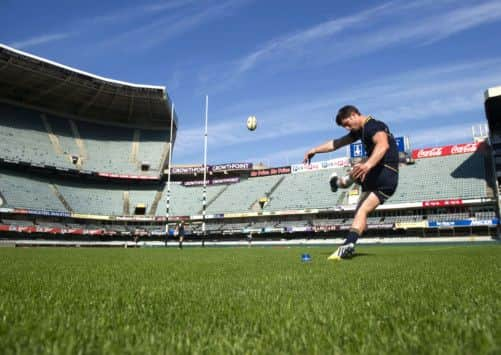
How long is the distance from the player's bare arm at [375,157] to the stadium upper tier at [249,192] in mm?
36168

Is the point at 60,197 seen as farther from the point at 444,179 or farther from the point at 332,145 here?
the point at 332,145

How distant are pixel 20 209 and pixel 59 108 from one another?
20601mm

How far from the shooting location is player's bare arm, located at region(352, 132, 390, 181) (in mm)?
5351

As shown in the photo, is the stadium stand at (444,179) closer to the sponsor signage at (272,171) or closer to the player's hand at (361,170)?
the sponsor signage at (272,171)

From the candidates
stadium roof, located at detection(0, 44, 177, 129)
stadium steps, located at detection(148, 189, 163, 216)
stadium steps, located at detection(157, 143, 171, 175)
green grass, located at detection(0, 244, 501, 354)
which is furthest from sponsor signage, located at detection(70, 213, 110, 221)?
green grass, located at detection(0, 244, 501, 354)

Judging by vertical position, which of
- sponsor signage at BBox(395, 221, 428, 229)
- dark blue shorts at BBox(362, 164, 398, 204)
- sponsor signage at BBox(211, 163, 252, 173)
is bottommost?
sponsor signage at BBox(395, 221, 428, 229)

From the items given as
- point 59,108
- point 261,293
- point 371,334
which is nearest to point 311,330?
point 371,334

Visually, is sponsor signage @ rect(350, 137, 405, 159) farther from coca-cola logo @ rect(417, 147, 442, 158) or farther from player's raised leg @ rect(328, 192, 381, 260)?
player's raised leg @ rect(328, 192, 381, 260)

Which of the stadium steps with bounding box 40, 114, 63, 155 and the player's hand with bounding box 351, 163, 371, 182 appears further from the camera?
the stadium steps with bounding box 40, 114, 63, 155

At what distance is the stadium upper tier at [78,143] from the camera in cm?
4841

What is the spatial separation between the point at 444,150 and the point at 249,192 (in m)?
26.5

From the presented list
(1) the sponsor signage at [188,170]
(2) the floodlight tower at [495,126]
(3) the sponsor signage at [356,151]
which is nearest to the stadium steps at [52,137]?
(1) the sponsor signage at [188,170]

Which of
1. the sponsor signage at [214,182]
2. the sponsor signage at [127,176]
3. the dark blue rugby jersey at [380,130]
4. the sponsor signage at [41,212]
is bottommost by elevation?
the dark blue rugby jersey at [380,130]

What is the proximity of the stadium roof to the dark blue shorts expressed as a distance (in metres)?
48.4
